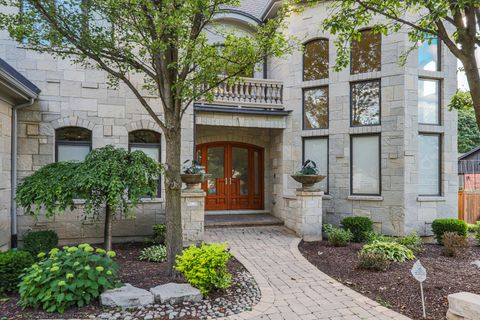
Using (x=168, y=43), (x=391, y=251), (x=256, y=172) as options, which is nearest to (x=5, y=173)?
(x=168, y=43)

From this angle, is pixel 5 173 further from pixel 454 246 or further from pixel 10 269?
pixel 454 246

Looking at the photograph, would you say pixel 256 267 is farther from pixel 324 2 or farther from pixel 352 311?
pixel 324 2

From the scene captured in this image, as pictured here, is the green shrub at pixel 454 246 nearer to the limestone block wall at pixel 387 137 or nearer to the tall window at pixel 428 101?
the limestone block wall at pixel 387 137

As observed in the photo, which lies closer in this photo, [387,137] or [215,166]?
[387,137]

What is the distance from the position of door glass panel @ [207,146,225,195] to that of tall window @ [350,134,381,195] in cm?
→ 406

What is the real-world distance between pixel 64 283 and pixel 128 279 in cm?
132

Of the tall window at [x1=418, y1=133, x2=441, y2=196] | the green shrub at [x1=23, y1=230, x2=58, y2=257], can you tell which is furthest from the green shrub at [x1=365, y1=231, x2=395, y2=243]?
the green shrub at [x1=23, y1=230, x2=58, y2=257]

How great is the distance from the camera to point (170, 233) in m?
4.95

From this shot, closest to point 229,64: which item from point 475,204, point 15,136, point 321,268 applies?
point 321,268

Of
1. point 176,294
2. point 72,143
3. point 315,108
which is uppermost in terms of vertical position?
point 315,108

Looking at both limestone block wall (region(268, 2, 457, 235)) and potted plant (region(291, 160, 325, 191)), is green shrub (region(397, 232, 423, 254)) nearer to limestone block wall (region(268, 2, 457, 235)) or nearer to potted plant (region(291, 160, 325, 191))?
limestone block wall (region(268, 2, 457, 235))

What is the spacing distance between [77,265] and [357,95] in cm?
753

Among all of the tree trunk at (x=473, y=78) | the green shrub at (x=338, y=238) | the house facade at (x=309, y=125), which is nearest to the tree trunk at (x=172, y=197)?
the house facade at (x=309, y=125)

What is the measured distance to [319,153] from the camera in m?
9.07
